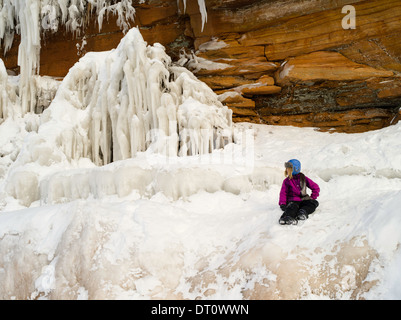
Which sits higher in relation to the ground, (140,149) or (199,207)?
(140,149)

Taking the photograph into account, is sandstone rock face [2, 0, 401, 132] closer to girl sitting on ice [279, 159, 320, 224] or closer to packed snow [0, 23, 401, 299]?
packed snow [0, 23, 401, 299]

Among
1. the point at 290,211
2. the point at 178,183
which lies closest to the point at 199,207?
the point at 178,183

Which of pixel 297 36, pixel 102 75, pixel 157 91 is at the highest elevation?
pixel 297 36

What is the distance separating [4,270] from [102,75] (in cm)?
809

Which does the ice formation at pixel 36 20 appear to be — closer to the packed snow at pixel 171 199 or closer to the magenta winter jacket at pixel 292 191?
the packed snow at pixel 171 199

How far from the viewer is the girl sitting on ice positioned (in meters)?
4.50

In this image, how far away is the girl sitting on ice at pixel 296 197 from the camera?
450cm

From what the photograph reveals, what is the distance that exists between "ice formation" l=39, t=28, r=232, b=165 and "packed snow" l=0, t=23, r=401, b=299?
4 cm

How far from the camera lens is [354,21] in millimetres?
10602

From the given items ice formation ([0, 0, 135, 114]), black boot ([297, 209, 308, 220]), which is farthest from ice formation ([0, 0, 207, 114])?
black boot ([297, 209, 308, 220])

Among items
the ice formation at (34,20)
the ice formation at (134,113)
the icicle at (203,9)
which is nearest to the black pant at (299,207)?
the ice formation at (134,113)

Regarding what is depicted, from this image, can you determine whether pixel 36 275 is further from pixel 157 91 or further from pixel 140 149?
pixel 157 91

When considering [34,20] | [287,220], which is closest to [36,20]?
[34,20]
